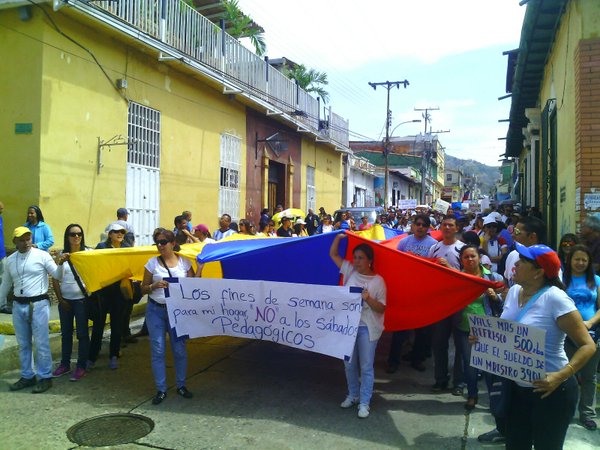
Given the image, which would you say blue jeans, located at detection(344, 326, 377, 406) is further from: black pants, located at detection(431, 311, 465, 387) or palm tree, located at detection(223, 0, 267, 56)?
palm tree, located at detection(223, 0, 267, 56)

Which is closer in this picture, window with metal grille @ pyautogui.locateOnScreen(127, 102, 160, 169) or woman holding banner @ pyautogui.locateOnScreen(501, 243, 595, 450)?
woman holding banner @ pyautogui.locateOnScreen(501, 243, 595, 450)

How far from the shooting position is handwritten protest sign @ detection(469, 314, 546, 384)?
3.14 metres

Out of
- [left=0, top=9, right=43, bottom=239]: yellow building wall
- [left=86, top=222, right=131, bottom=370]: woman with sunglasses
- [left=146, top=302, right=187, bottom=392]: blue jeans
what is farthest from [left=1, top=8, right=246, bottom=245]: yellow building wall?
[left=146, top=302, right=187, bottom=392]: blue jeans

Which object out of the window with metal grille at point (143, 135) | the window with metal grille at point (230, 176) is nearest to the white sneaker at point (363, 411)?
the window with metal grille at point (143, 135)

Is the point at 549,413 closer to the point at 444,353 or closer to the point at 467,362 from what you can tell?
the point at 467,362

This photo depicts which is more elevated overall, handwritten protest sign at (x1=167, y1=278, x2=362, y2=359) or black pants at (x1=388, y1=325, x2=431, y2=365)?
handwritten protest sign at (x1=167, y1=278, x2=362, y2=359)

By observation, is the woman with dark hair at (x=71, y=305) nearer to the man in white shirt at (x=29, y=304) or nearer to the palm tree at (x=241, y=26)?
the man in white shirt at (x=29, y=304)

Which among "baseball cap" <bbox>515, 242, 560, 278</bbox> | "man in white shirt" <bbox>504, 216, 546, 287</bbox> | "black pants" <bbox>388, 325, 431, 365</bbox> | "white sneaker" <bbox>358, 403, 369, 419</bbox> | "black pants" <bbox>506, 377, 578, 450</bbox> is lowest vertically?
"white sneaker" <bbox>358, 403, 369, 419</bbox>

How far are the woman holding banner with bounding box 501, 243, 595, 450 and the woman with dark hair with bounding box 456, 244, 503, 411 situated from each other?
185cm

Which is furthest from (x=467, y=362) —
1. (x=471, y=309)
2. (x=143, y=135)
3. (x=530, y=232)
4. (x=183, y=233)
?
(x=143, y=135)

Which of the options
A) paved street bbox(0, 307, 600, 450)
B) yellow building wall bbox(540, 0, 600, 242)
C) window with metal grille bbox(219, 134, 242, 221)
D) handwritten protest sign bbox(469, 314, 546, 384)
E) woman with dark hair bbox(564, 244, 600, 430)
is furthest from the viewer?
window with metal grille bbox(219, 134, 242, 221)

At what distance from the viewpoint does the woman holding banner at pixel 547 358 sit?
9.97ft

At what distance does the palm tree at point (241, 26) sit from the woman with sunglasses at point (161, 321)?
13566mm

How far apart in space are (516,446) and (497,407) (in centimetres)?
26
